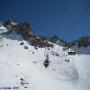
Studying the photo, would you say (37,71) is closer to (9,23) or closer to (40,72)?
(40,72)

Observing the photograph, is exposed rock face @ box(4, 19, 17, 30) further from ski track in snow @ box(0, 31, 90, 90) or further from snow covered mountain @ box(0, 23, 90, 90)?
ski track in snow @ box(0, 31, 90, 90)

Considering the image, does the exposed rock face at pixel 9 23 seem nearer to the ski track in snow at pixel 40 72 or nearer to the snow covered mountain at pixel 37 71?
the snow covered mountain at pixel 37 71

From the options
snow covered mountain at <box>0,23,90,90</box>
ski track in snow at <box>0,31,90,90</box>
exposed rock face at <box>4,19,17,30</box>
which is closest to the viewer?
snow covered mountain at <box>0,23,90,90</box>

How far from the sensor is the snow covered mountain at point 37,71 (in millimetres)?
34197

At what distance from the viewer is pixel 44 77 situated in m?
41.4

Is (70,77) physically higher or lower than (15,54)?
lower

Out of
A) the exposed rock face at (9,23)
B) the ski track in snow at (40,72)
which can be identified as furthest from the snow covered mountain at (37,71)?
the exposed rock face at (9,23)

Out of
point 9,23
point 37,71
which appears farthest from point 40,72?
point 9,23

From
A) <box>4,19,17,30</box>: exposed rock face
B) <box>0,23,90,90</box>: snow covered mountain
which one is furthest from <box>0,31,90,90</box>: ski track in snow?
<box>4,19,17,30</box>: exposed rock face

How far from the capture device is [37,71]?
44.6m

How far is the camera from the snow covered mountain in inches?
1346

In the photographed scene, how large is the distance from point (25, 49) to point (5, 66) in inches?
841

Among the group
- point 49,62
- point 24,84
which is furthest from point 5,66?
point 49,62

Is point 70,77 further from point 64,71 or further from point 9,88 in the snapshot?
point 9,88
